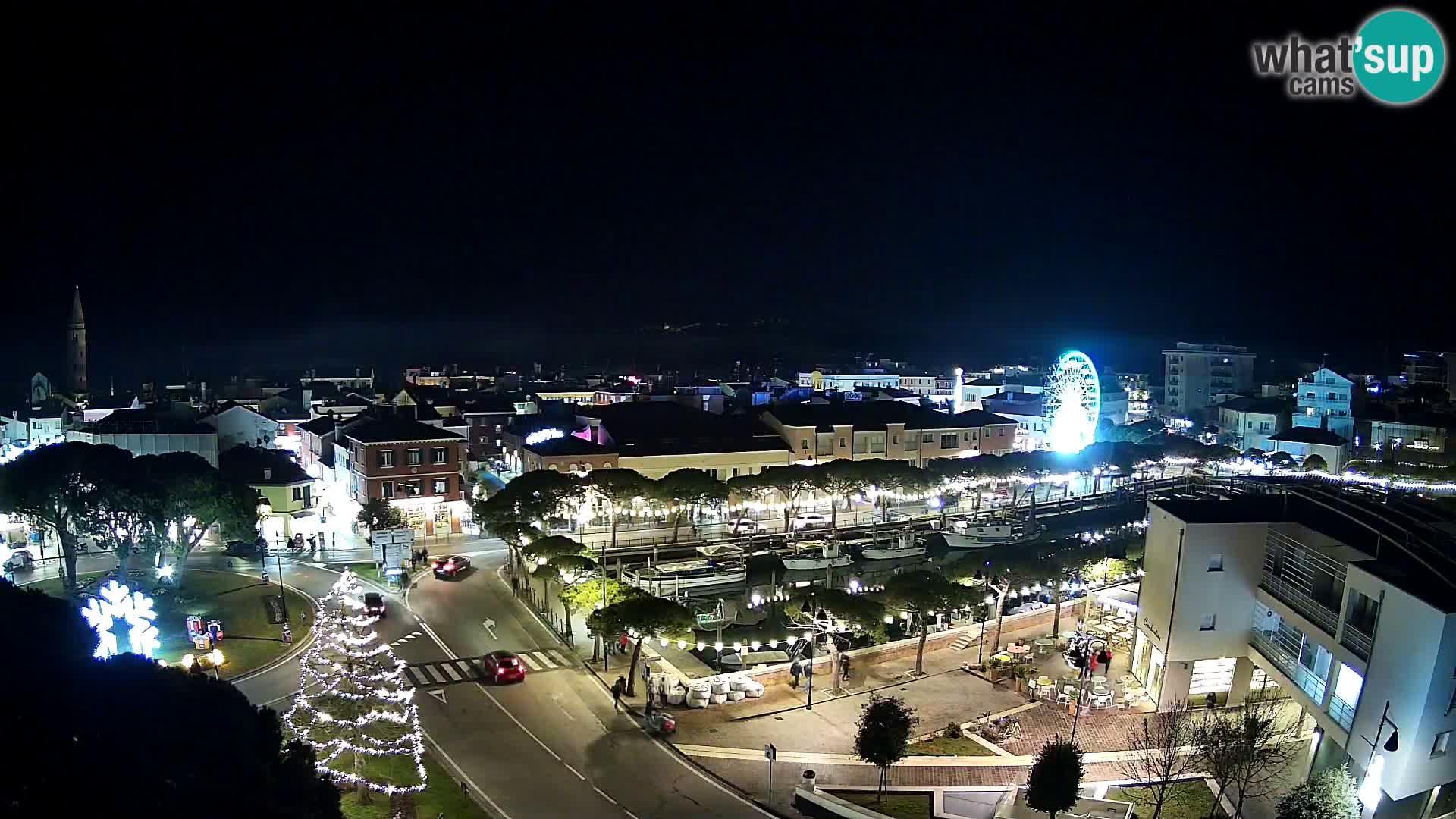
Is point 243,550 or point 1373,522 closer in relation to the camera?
point 1373,522

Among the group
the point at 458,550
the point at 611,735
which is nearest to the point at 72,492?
the point at 458,550

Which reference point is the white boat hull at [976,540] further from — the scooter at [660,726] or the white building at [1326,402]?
the white building at [1326,402]

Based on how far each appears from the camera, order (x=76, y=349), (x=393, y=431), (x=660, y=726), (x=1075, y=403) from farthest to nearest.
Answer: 1. (x=76, y=349)
2. (x=1075, y=403)
3. (x=393, y=431)
4. (x=660, y=726)

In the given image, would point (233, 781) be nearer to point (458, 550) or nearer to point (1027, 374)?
point (458, 550)

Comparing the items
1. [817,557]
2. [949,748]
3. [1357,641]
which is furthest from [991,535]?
[1357,641]

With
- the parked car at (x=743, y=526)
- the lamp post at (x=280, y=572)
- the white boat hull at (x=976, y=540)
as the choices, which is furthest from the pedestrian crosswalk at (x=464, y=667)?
the white boat hull at (x=976, y=540)

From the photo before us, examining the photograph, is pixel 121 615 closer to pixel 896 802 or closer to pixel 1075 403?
pixel 896 802
